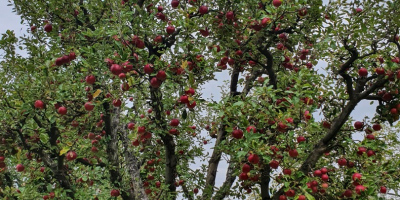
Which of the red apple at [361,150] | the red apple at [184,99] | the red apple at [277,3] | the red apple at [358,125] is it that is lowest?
the red apple at [361,150]

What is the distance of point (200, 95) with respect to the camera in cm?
841

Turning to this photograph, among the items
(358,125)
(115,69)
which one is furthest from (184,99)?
(358,125)

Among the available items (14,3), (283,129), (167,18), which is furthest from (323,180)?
(14,3)

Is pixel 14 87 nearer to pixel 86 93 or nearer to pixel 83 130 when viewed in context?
pixel 86 93

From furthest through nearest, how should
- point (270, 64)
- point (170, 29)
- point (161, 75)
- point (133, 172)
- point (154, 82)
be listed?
1. point (133, 172)
2. point (270, 64)
3. point (170, 29)
4. point (154, 82)
5. point (161, 75)

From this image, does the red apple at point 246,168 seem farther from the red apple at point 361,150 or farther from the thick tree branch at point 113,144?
the thick tree branch at point 113,144

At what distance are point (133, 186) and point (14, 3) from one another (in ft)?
20.5

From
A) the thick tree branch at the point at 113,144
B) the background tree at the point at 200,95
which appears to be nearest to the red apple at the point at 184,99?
the background tree at the point at 200,95

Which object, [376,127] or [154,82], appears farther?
[376,127]

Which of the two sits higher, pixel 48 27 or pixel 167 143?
pixel 48 27

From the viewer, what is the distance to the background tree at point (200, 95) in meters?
7.13

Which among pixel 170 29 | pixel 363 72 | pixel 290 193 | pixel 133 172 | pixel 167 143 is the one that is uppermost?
pixel 170 29

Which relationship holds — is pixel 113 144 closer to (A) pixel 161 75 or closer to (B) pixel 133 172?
(B) pixel 133 172

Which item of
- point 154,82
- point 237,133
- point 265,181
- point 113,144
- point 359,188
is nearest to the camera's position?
point 154,82
